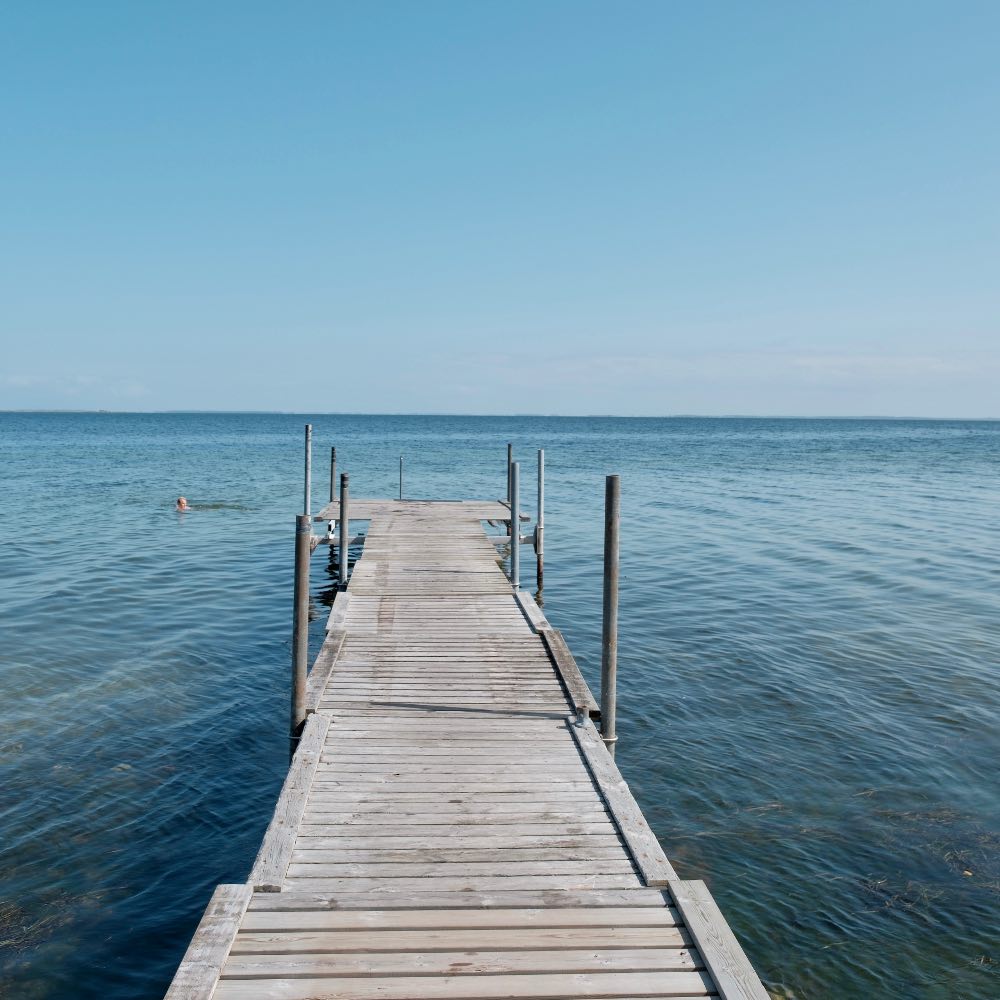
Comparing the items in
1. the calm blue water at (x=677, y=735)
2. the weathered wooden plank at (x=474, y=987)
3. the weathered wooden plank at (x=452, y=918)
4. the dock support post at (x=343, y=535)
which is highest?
the dock support post at (x=343, y=535)

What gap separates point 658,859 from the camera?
5.70m

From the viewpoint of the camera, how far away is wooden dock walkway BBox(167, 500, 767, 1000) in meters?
4.48

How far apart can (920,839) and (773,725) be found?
2.83 metres

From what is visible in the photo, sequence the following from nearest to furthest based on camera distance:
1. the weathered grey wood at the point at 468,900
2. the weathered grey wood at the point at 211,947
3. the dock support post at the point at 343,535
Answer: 1. the weathered grey wood at the point at 211,947
2. the weathered grey wood at the point at 468,900
3. the dock support post at the point at 343,535

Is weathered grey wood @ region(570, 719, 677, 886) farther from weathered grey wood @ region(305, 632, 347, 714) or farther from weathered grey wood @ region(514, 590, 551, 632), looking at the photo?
weathered grey wood @ region(514, 590, 551, 632)

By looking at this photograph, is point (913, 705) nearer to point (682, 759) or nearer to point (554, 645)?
point (682, 759)

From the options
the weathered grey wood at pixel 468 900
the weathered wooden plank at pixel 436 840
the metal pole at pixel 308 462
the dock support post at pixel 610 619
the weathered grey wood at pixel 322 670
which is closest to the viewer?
the weathered grey wood at pixel 468 900

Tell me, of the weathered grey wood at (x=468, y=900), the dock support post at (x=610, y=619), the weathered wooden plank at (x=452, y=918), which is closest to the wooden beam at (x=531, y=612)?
the dock support post at (x=610, y=619)

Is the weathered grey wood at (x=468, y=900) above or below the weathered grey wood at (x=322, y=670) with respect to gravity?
below

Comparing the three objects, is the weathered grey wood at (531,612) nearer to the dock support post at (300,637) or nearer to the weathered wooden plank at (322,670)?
the weathered wooden plank at (322,670)

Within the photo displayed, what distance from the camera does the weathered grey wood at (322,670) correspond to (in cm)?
882

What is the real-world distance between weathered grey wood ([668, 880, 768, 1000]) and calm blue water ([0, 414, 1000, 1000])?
1643 millimetres

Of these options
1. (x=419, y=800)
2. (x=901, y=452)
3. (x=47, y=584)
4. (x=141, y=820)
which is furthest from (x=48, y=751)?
(x=901, y=452)

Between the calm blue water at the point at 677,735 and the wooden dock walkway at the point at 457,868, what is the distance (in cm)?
149
